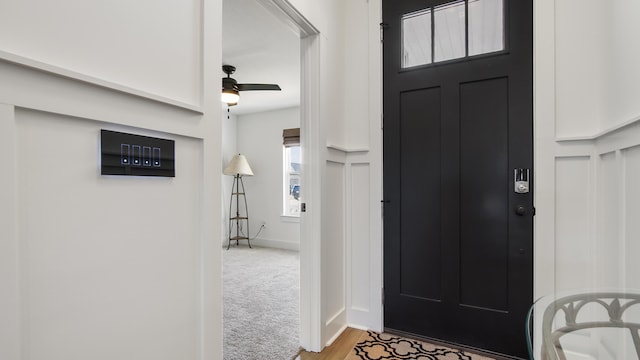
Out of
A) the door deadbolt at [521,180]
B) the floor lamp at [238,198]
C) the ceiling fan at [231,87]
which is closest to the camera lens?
the door deadbolt at [521,180]

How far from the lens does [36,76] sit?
701 millimetres

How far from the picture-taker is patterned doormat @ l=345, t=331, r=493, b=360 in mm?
1893

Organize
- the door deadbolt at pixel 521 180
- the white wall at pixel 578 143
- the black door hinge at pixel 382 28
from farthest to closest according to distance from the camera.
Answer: the black door hinge at pixel 382 28 → the door deadbolt at pixel 521 180 → the white wall at pixel 578 143

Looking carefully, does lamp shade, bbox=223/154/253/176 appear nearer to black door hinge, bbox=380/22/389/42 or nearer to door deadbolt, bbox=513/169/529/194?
black door hinge, bbox=380/22/389/42

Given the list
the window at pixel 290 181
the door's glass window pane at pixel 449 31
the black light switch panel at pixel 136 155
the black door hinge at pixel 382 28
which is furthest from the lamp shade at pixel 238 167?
the black light switch panel at pixel 136 155

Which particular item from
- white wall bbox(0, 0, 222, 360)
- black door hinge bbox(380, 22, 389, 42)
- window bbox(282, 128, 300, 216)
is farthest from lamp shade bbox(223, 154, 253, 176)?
white wall bbox(0, 0, 222, 360)

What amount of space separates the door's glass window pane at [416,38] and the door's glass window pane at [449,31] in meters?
0.05

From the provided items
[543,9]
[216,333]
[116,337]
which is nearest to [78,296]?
[116,337]

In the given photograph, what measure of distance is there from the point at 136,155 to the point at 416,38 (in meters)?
2.00

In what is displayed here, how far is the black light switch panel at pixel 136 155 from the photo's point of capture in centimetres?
84

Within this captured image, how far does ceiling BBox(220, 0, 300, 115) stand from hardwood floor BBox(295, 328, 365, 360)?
2059mm

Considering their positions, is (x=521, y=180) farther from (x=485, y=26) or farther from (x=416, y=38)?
(x=416, y=38)

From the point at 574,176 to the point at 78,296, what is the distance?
2.31 m

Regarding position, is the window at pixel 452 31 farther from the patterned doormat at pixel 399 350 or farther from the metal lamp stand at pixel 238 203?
the metal lamp stand at pixel 238 203
